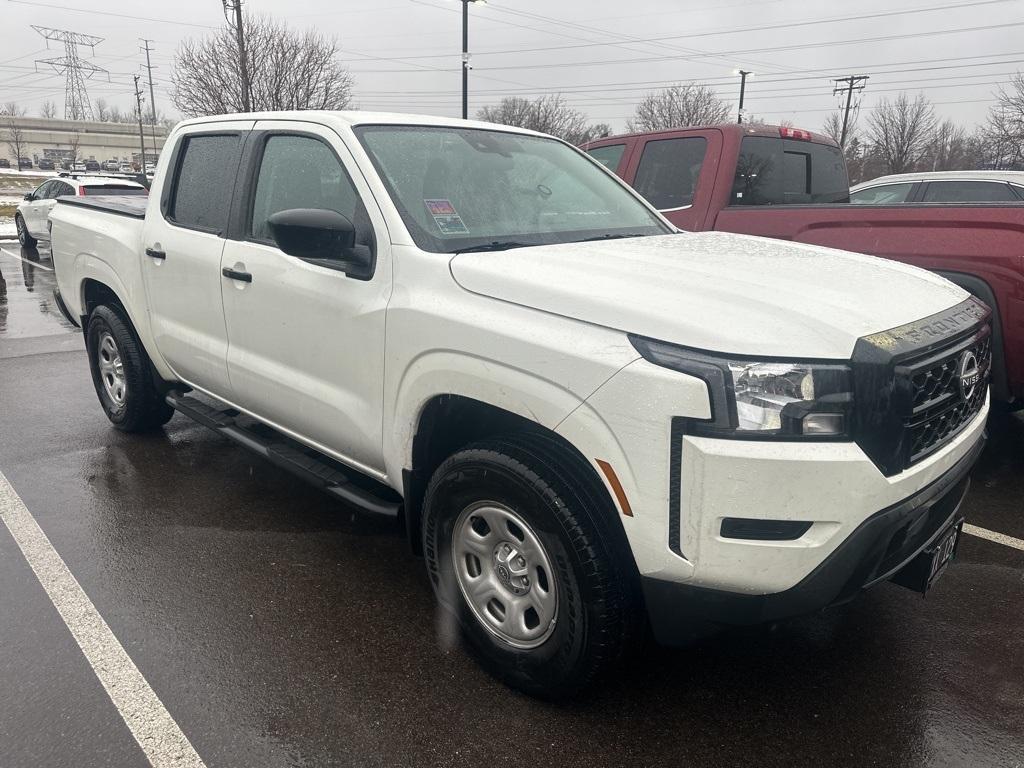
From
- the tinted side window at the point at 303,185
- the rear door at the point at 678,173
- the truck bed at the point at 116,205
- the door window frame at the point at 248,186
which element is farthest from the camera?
the rear door at the point at 678,173

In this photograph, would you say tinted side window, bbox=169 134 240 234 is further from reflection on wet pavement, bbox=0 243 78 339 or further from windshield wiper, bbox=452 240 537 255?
reflection on wet pavement, bbox=0 243 78 339

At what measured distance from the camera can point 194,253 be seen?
4004 mm

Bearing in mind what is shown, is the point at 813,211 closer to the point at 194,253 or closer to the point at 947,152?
the point at 194,253

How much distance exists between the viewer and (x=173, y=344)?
14.3ft

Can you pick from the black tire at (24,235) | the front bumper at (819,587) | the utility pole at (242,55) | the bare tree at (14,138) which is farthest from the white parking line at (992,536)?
the bare tree at (14,138)

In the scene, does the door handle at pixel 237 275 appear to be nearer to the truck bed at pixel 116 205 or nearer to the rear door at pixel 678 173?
the truck bed at pixel 116 205

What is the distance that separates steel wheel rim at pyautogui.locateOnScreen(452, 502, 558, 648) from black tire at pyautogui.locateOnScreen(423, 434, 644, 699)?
0.13 feet

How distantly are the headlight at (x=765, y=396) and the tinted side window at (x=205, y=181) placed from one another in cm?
278

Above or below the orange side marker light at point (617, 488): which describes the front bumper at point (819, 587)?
below

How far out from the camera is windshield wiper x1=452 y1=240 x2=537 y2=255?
285 centimetres

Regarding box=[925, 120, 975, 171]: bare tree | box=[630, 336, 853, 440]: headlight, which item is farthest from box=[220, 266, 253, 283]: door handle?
box=[925, 120, 975, 171]: bare tree

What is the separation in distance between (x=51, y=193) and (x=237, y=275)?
15655 millimetres

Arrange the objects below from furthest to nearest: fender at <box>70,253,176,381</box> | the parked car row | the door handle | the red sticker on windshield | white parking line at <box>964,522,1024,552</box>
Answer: the parked car row < fender at <box>70,253,176,381</box> < white parking line at <box>964,522,1024,552</box> < the door handle < the red sticker on windshield

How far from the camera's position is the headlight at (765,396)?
2029 millimetres
